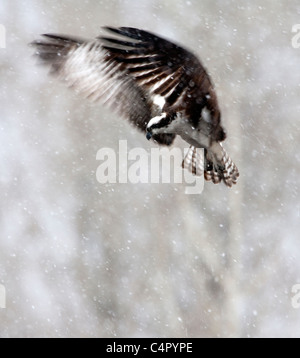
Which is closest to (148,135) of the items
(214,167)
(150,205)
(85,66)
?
(85,66)

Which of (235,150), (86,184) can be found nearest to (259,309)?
(235,150)

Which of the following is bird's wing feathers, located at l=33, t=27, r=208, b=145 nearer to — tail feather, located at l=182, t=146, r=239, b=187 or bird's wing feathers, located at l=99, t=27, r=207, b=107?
bird's wing feathers, located at l=99, t=27, r=207, b=107

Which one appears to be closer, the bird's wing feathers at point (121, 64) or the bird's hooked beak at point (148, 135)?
the bird's wing feathers at point (121, 64)

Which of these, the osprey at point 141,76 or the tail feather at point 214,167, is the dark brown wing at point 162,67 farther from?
the tail feather at point 214,167

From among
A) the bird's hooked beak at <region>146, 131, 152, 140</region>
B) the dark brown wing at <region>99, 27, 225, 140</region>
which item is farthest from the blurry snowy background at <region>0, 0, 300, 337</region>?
the dark brown wing at <region>99, 27, 225, 140</region>

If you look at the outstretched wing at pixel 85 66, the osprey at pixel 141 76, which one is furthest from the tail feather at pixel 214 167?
the outstretched wing at pixel 85 66

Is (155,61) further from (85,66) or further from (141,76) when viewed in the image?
(85,66)
